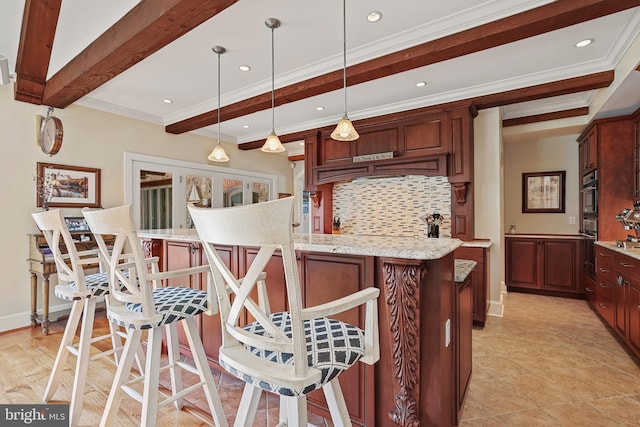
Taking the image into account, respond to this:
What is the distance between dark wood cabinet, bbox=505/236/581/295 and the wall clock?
559cm

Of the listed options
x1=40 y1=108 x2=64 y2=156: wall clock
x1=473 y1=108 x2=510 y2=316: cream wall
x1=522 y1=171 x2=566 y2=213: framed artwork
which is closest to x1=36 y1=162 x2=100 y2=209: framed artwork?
x1=40 y1=108 x2=64 y2=156: wall clock

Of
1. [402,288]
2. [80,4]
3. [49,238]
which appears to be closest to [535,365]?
[402,288]

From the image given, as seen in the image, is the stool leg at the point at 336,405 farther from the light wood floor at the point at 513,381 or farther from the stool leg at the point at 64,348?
the stool leg at the point at 64,348

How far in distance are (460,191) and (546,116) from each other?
67.0 inches

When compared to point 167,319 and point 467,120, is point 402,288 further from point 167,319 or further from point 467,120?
point 467,120

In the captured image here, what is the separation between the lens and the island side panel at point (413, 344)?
4.23ft

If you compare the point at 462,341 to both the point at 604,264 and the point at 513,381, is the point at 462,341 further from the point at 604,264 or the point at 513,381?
the point at 604,264

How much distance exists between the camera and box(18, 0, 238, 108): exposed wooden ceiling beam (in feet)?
6.25

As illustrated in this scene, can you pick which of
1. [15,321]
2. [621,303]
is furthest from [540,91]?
[15,321]

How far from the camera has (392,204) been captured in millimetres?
4582

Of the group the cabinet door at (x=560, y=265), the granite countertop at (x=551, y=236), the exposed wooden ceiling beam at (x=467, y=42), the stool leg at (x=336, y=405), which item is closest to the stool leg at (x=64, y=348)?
the stool leg at (x=336, y=405)

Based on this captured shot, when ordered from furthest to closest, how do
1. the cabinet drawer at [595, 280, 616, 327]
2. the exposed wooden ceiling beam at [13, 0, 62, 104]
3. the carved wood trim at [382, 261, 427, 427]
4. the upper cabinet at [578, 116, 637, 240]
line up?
the upper cabinet at [578, 116, 637, 240] < the cabinet drawer at [595, 280, 616, 327] < the exposed wooden ceiling beam at [13, 0, 62, 104] < the carved wood trim at [382, 261, 427, 427]

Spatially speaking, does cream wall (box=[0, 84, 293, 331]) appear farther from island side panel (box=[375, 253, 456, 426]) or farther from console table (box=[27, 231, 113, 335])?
island side panel (box=[375, 253, 456, 426])

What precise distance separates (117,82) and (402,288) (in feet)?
11.9
